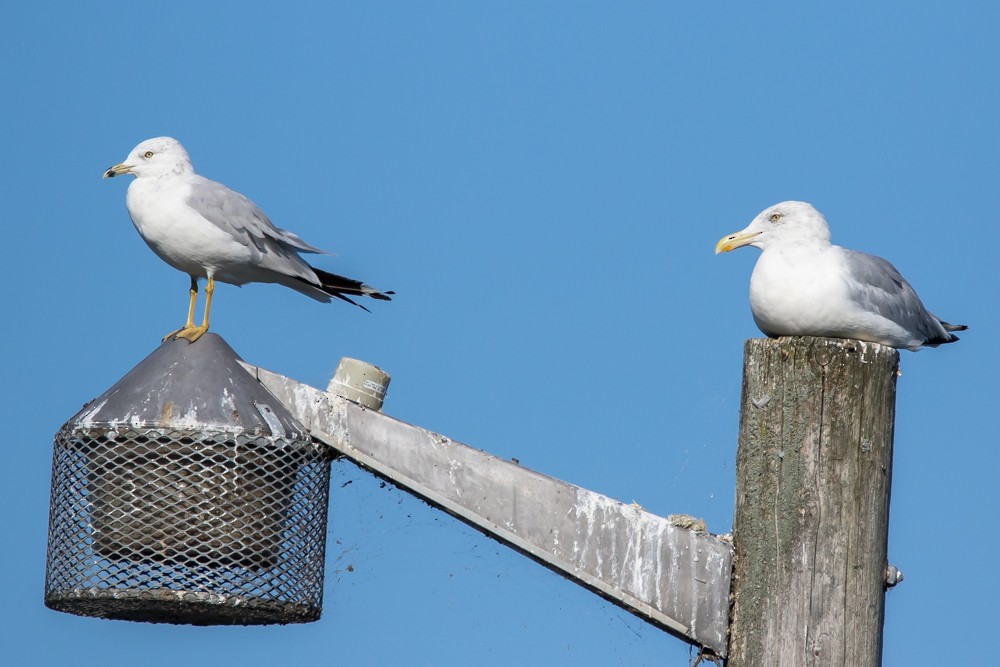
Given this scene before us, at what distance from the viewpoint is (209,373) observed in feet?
14.3

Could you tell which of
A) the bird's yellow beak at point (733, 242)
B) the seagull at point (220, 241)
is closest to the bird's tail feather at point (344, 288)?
the seagull at point (220, 241)

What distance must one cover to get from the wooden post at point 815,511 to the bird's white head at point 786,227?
58.9 inches

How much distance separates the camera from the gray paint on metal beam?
11.7ft

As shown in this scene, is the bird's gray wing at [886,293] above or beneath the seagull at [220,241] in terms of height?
beneath

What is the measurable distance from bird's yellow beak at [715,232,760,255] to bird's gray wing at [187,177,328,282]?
187 cm

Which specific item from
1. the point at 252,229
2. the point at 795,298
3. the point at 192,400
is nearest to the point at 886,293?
the point at 795,298

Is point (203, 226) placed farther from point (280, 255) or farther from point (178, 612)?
point (178, 612)

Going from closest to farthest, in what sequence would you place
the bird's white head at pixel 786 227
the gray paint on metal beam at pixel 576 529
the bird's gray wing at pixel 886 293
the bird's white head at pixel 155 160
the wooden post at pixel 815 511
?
1. the wooden post at pixel 815 511
2. the gray paint on metal beam at pixel 576 529
3. the bird's gray wing at pixel 886 293
4. the bird's white head at pixel 786 227
5. the bird's white head at pixel 155 160

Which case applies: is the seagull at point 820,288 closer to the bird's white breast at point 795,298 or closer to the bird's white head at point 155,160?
the bird's white breast at point 795,298

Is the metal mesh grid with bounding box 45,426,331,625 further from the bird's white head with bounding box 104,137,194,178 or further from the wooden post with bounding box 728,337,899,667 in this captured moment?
the bird's white head with bounding box 104,137,194,178

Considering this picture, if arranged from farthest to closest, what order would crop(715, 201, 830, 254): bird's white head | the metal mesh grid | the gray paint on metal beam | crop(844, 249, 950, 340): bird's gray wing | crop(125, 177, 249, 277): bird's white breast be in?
crop(125, 177, 249, 277): bird's white breast
crop(715, 201, 830, 254): bird's white head
crop(844, 249, 950, 340): bird's gray wing
the metal mesh grid
the gray paint on metal beam

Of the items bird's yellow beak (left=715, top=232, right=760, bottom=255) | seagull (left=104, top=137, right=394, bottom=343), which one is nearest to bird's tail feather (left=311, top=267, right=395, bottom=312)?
seagull (left=104, top=137, right=394, bottom=343)

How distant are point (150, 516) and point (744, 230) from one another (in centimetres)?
267

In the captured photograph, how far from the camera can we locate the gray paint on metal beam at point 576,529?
11.7ft
